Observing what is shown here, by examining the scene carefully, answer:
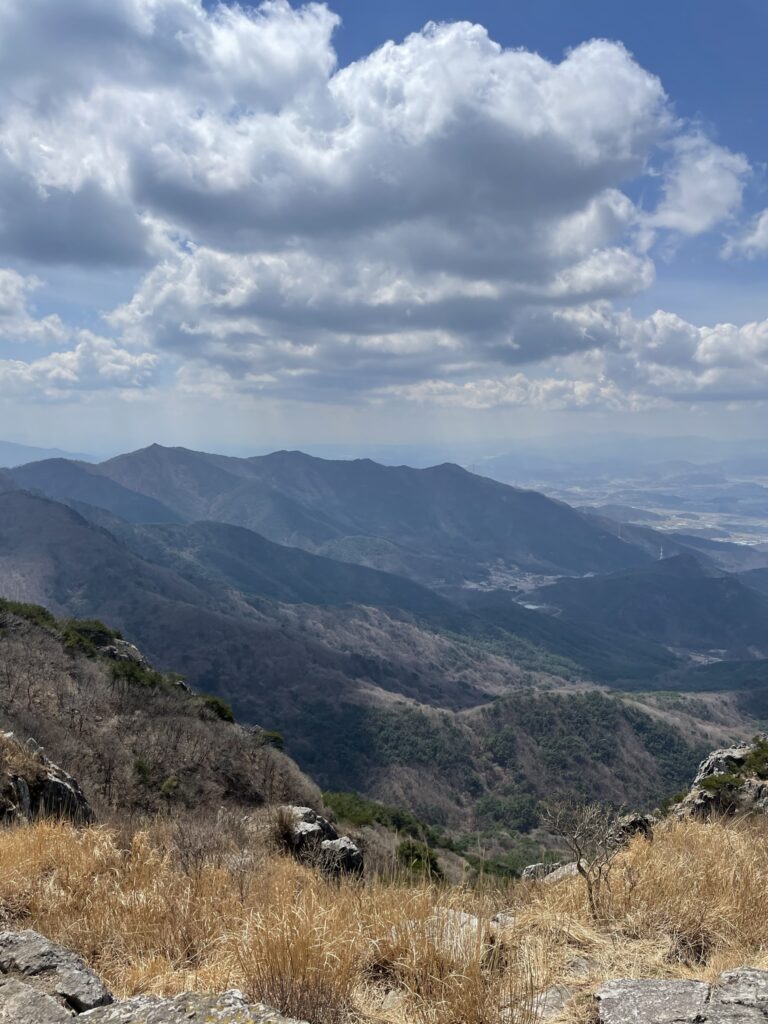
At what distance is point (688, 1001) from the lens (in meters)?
2.99

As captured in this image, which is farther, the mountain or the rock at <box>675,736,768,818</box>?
the mountain

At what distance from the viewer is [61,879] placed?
15.6 feet

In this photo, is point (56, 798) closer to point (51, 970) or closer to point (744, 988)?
point (51, 970)

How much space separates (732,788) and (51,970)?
18181 millimetres

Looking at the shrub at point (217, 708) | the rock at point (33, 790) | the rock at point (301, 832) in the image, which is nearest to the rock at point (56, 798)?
the rock at point (33, 790)

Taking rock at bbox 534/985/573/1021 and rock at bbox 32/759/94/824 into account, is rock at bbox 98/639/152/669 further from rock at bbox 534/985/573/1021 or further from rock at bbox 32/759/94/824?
rock at bbox 534/985/573/1021

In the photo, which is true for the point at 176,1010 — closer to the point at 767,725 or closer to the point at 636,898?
the point at 636,898

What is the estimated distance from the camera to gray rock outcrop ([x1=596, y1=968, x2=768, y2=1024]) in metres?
2.80

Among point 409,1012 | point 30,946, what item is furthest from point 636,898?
point 30,946

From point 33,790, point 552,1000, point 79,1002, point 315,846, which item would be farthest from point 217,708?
point 552,1000

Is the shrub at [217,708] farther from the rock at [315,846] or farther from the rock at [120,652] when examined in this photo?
the rock at [315,846]

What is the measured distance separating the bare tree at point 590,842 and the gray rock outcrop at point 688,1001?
1388mm

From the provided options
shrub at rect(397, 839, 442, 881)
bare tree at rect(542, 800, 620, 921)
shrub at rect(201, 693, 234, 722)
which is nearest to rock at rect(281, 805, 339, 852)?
shrub at rect(397, 839, 442, 881)

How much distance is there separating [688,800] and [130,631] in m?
158
